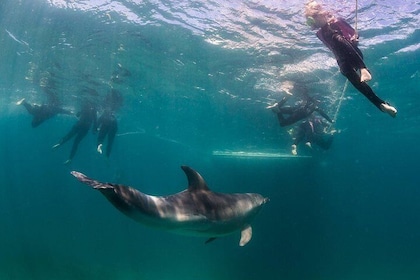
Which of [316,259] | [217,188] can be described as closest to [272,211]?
[316,259]

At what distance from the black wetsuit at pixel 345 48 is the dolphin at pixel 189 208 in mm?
3277

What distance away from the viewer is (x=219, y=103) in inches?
984

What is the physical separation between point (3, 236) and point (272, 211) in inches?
1205

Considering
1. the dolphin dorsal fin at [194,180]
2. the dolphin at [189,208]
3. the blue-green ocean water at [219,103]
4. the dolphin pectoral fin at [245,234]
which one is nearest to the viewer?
the dolphin at [189,208]

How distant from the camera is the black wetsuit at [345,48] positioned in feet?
21.0

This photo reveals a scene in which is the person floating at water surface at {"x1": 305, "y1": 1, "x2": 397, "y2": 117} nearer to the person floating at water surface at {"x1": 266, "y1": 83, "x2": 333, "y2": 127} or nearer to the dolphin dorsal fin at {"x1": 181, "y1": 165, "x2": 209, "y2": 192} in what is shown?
the dolphin dorsal fin at {"x1": 181, "y1": 165, "x2": 209, "y2": 192}

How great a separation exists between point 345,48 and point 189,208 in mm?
4241

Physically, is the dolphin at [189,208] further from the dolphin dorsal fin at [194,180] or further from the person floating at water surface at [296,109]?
the person floating at water surface at [296,109]

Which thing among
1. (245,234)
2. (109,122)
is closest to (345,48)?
(245,234)

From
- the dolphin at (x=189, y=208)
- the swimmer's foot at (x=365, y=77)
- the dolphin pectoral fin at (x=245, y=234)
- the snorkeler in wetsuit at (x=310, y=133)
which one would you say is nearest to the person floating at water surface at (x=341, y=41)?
the swimmer's foot at (x=365, y=77)

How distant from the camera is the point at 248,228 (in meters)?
7.90

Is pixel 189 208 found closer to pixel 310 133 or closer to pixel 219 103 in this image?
pixel 310 133

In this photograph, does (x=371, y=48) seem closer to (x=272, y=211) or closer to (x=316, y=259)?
(x=272, y=211)

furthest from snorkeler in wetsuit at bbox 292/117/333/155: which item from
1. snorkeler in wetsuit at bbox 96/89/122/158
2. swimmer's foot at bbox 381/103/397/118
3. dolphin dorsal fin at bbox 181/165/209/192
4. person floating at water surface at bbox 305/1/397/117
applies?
dolphin dorsal fin at bbox 181/165/209/192
